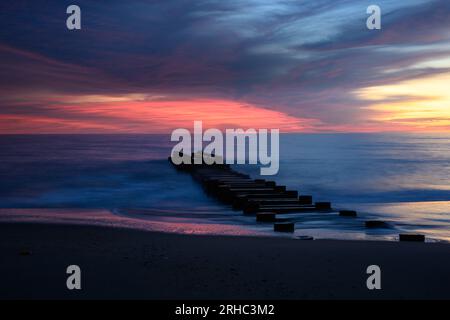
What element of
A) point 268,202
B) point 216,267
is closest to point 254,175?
point 268,202

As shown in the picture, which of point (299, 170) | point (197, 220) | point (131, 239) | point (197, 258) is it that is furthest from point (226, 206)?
point (299, 170)

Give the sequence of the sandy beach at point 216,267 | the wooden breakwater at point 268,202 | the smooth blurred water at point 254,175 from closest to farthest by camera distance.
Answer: the sandy beach at point 216,267 < the wooden breakwater at point 268,202 < the smooth blurred water at point 254,175

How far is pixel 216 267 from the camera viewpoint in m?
7.65

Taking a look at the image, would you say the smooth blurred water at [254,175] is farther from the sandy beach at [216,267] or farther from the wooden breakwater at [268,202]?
the sandy beach at [216,267]

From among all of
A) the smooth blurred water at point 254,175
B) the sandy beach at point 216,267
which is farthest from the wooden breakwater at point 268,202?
the sandy beach at point 216,267

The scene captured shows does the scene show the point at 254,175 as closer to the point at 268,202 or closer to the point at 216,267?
the point at 268,202

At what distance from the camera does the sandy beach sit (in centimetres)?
639

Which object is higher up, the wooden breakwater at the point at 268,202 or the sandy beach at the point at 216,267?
the wooden breakwater at the point at 268,202

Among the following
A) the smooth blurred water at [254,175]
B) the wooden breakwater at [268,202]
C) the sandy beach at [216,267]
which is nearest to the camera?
the sandy beach at [216,267]

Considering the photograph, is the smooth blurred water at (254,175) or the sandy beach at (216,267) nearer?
the sandy beach at (216,267)

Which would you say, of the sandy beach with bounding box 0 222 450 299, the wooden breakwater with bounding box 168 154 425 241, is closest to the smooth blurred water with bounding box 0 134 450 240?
the wooden breakwater with bounding box 168 154 425 241

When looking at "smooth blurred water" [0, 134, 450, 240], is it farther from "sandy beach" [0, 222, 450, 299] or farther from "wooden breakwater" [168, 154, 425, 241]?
"sandy beach" [0, 222, 450, 299]

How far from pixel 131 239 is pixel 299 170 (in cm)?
3304

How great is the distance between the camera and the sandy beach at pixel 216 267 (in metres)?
6.39
